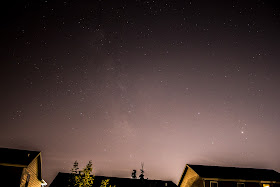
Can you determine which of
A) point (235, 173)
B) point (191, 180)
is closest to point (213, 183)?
point (191, 180)

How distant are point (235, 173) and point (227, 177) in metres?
2.80

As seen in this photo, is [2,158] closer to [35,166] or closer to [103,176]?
[35,166]

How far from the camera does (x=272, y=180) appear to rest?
2870 centimetres

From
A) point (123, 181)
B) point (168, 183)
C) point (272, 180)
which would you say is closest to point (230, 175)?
point (272, 180)

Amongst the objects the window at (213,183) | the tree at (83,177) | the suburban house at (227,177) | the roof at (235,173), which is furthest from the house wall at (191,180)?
the tree at (83,177)

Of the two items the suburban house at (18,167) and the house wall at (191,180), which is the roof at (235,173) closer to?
the house wall at (191,180)

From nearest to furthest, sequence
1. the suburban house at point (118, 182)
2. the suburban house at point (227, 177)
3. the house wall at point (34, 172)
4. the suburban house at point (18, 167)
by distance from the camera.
A: the suburban house at point (18, 167) → the house wall at point (34, 172) → the suburban house at point (227, 177) → the suburban house at point (118, 182)

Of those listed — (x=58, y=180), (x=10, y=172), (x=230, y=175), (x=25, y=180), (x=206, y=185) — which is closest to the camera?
(x=10, y=172)

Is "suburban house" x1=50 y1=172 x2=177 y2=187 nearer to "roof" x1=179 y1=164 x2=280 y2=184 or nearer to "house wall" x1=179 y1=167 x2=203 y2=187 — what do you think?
"house wall" x1=179 y1=167 x2=203 y2=187

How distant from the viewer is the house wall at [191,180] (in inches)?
1100

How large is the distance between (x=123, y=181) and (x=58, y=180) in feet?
34.9

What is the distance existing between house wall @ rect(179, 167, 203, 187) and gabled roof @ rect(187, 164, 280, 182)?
0.65m

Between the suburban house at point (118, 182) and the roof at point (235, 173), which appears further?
the suburban house at point (118, 182)

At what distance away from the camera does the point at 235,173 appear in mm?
29734
